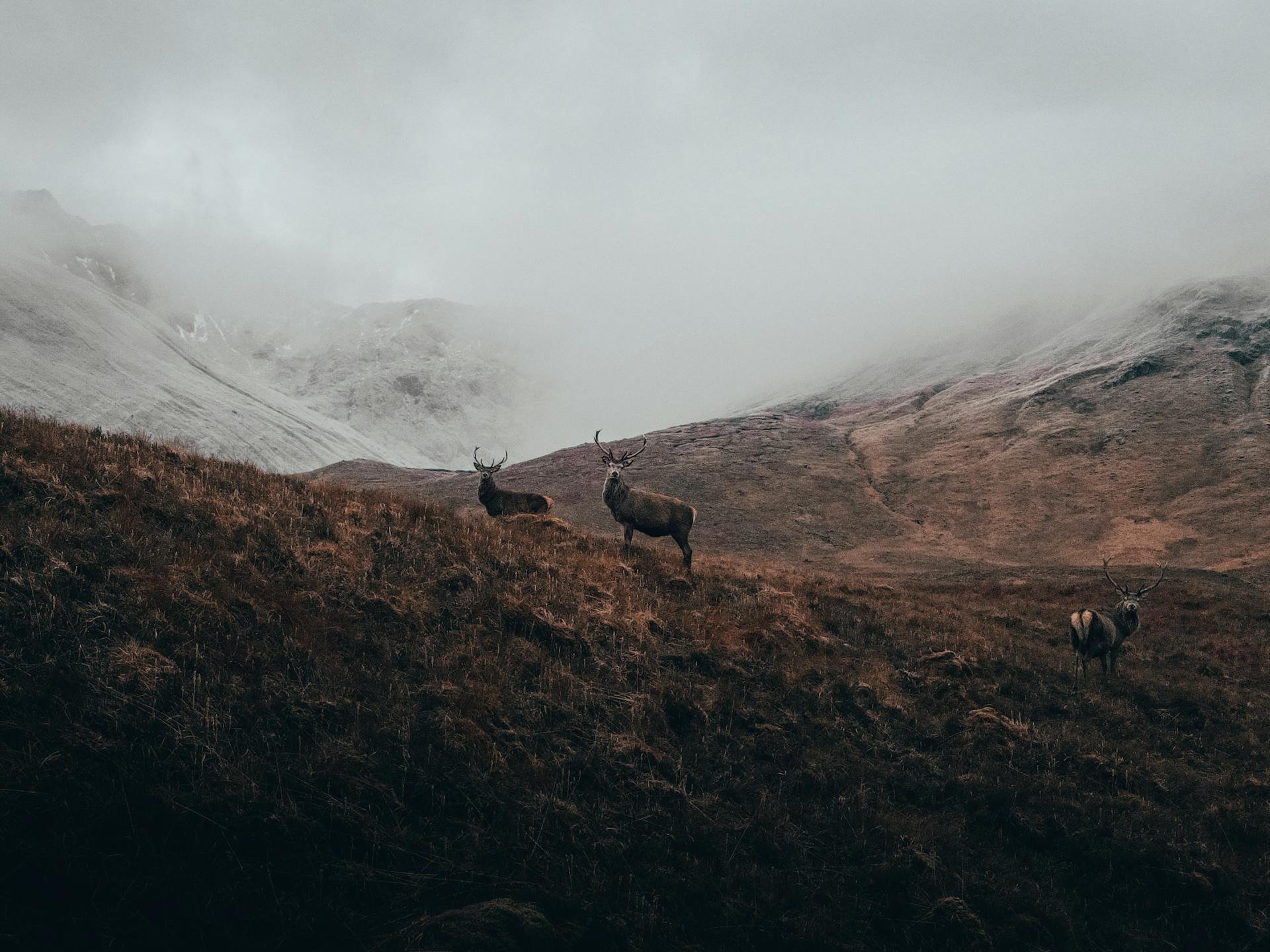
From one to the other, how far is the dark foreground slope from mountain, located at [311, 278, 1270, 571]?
2456cm

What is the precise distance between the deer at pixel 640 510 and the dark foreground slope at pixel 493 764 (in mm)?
5121

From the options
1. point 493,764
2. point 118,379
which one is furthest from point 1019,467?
point 118,379

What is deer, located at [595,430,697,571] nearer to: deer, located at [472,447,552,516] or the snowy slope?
deer, located at [472,447,552,516]

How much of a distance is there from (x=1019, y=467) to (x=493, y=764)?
59583mm

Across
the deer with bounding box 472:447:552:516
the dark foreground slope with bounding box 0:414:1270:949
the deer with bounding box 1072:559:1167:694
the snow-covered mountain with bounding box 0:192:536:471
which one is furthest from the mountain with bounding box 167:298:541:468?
the deer with bounding box 1072:559:1167:694

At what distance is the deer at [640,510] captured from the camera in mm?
16281

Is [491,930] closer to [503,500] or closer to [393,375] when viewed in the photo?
[503,500]

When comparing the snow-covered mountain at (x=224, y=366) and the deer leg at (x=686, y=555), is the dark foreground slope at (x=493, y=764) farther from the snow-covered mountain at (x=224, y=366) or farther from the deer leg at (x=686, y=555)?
the snow-covered mountain at (x=224, y=366)

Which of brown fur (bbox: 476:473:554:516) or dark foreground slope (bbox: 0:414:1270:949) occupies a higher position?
brown fur (bbox: 476:473:554:516)

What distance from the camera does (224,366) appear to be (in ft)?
412

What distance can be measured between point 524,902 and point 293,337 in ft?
658

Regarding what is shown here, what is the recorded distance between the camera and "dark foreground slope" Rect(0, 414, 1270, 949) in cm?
461

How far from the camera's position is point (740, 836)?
19.9 feet

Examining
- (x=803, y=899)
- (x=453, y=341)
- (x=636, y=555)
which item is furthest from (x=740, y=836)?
(x=453, y=341)
